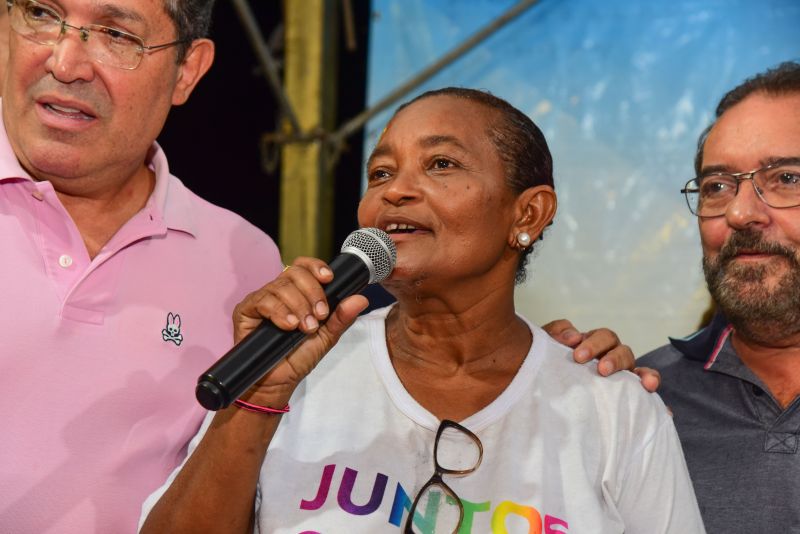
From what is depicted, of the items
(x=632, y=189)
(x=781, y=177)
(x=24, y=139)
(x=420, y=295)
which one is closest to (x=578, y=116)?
(x=632, y=189)

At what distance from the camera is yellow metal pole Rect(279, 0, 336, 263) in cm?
456

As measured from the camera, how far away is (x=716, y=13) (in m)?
4.07

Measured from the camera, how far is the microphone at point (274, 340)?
1484mm

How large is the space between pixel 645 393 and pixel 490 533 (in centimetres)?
52

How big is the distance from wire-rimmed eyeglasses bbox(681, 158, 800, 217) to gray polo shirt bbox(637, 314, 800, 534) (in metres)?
0.39

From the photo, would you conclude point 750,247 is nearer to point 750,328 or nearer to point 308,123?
point 750,328

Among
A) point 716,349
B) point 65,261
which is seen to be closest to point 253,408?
point 65,261

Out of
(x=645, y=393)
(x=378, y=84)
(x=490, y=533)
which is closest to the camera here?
(x=490, y=533)

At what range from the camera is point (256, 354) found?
154 cm

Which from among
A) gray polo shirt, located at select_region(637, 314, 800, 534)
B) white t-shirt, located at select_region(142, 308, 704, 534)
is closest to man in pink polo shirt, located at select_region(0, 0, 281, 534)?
white t-shirt, located at select_region(142, 308, 704, 534)

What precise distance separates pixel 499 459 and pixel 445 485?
146 millimetres

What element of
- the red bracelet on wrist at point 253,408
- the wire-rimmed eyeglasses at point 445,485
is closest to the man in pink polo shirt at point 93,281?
the red bracelet on wrist at point 253,408

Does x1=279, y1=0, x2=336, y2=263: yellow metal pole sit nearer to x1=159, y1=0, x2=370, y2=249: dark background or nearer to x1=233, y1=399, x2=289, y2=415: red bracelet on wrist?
x1=159, y1=0, x2=370, y2=249: dark background

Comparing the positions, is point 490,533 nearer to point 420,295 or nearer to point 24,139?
point 420,295
